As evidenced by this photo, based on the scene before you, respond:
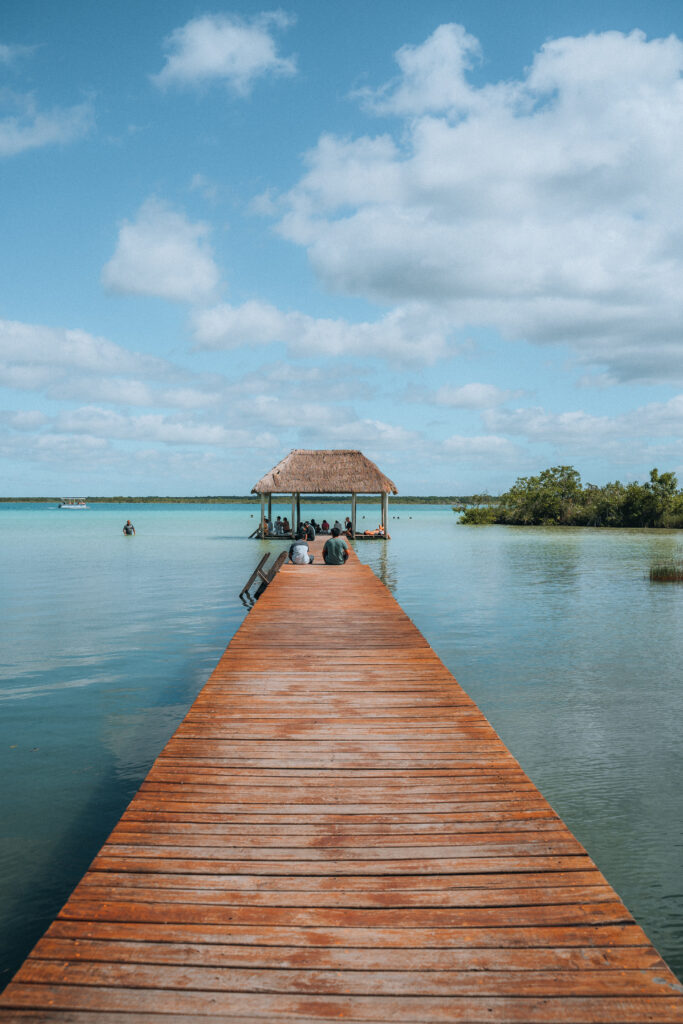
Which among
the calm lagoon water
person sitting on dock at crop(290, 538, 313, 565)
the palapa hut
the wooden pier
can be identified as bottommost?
the calm lagoon water

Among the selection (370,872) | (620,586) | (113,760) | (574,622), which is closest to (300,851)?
(370,872)

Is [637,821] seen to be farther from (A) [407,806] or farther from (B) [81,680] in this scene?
(B) [81,680]

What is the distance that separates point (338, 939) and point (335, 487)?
106 ft

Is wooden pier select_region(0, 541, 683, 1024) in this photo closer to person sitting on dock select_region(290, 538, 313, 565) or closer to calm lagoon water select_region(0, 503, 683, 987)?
calm lagoon water select_region(0, 503, 683, 987)

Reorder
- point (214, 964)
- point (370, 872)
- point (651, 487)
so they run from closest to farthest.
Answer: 1. point (214, 964)
2. point (370, 872)
3. point (651, 487)

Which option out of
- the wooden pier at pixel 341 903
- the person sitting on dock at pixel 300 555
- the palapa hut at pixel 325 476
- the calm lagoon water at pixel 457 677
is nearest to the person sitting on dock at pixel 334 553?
the person sitting on dock at pixel 300 555

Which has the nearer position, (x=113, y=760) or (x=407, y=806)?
(x=407, y=806)

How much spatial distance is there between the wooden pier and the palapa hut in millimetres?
29846

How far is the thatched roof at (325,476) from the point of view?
34969mm

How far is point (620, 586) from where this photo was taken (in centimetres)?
2059

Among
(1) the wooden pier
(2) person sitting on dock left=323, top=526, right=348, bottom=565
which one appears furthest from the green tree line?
(1) the wooden pier

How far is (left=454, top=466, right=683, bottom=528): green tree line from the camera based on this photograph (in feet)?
182

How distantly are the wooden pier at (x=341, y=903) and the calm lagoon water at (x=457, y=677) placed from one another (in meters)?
1.34

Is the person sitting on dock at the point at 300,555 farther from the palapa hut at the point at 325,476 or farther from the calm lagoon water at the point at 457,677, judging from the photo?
the palapa hut at the point at 325,476
